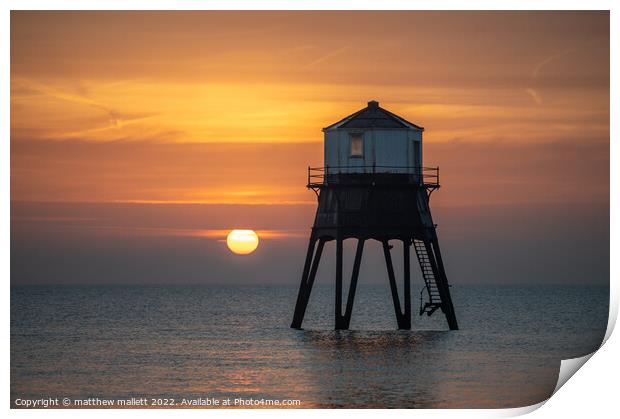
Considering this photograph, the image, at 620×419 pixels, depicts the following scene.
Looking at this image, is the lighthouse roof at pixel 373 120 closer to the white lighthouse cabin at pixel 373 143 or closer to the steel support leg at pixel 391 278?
the white lighthouse cabin at pixel 373 143

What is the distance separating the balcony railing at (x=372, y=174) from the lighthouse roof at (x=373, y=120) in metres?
1.56

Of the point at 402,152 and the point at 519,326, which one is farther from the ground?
the point at 402,152

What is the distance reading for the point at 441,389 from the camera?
4509 centimetres

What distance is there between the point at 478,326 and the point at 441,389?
38919 mm

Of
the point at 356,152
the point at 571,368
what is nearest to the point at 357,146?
the point at 356,152

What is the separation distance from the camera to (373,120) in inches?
2105

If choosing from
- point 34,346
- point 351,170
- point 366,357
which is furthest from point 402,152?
point 34,346

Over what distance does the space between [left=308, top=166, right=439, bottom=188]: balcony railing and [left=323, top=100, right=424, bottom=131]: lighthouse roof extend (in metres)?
1.56

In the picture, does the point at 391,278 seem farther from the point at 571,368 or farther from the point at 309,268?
the point at 571,368

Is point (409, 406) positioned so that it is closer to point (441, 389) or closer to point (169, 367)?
point (441, 389)

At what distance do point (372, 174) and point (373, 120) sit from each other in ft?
6.79
